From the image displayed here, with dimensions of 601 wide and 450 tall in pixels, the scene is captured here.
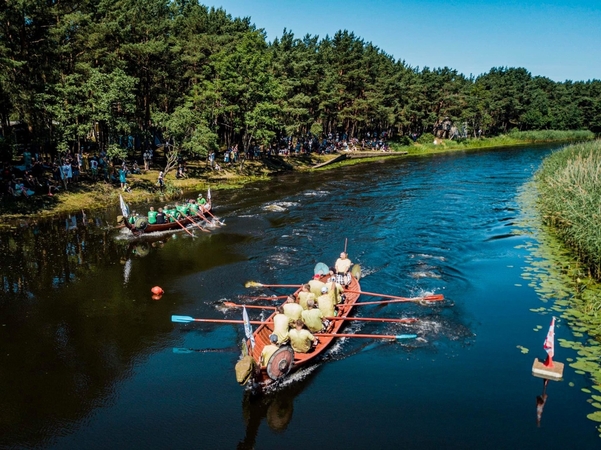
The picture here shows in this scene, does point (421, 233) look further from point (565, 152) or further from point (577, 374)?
point (565, 152)

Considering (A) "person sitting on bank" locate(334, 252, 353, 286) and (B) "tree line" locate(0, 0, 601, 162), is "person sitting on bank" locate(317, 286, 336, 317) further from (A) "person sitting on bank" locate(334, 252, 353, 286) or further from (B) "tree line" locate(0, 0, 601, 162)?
(B) "tree line" locate(0, 0, 601, 162)

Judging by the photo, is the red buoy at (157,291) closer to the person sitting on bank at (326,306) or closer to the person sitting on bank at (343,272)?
the person sitting on bank at (326,306)

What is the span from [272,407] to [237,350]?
3240mm

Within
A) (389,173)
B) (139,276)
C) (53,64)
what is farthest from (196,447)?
(389,173)

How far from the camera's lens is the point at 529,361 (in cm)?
1498

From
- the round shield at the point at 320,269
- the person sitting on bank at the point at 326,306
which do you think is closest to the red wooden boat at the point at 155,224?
the round shield at the point at 320,269

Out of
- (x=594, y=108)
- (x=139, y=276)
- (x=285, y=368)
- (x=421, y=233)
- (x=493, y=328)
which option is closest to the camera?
(x=285, y=368)

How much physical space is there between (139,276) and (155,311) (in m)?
4.11

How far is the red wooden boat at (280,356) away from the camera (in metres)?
12.9

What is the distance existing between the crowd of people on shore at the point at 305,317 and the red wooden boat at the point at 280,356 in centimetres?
18

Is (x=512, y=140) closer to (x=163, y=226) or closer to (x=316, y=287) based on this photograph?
(x=163, y=226)

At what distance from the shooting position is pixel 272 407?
12.8 meters


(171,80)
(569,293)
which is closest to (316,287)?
(569,293)

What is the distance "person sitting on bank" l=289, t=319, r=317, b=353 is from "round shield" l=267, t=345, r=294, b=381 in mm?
948
